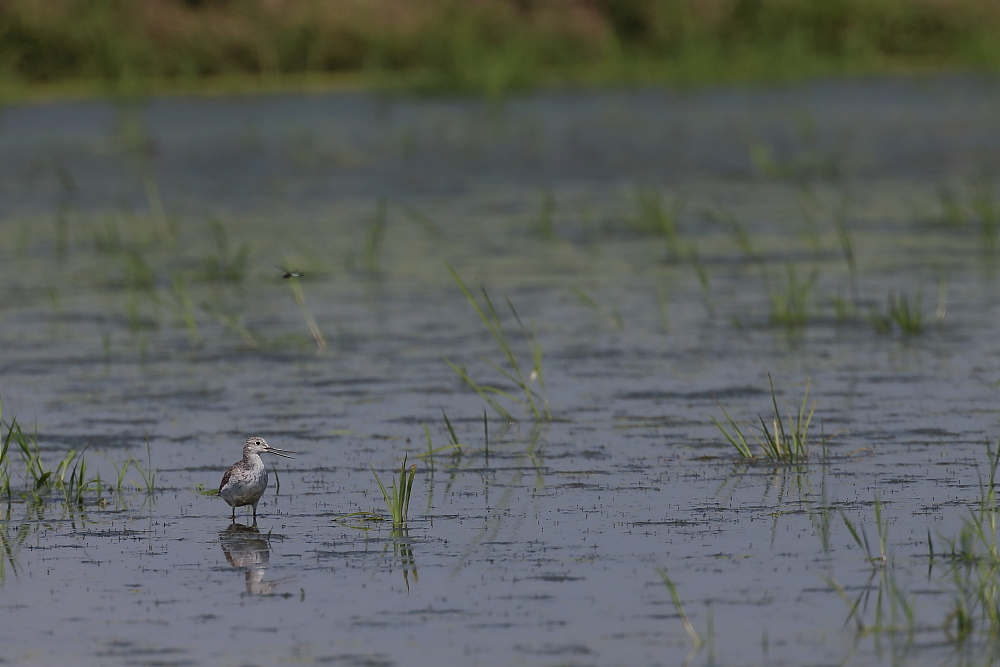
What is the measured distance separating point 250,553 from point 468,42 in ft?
58.1

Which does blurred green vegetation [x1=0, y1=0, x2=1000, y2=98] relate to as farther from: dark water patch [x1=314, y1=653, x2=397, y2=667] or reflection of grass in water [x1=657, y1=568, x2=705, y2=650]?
dark water patch [x1=314, y1=653, x2=397, y2=667]

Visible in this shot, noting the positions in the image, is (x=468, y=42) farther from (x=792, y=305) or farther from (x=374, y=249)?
(x=792, y=305)

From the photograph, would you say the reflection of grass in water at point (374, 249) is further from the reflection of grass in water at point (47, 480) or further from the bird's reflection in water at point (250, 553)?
the bird's reflection in water at point (250, 553)

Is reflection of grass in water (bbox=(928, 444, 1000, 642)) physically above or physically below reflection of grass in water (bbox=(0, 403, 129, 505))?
below

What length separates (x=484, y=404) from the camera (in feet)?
24.6

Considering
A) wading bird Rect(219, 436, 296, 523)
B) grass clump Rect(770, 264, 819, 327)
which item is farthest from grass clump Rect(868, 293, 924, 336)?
wading bird Rect(219, 436, 296, 523)

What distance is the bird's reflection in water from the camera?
4.95 metres

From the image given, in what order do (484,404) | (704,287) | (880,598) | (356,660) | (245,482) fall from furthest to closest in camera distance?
(704,287) < (484,404) < (245,482) < (880,598) < (356,660)

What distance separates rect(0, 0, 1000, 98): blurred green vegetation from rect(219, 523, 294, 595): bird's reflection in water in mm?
15784

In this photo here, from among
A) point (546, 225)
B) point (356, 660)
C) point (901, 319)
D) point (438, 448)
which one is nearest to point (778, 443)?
point (438, 448)

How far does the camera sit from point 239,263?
10.8m

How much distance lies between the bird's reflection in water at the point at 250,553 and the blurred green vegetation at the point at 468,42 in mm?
15784

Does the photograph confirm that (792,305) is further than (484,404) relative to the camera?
Yes

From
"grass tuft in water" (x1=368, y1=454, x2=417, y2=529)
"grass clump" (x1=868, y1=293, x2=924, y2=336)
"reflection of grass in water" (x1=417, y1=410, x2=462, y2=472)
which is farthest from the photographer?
"grass clump" (x1=868, y1=293, x2=924, y2=336)
